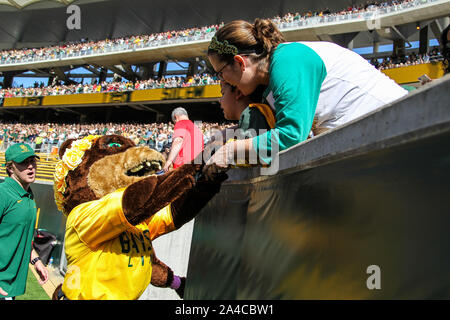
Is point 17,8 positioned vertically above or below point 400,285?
above

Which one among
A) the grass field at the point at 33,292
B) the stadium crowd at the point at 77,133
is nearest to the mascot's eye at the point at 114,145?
the grass field at the point at 33,292

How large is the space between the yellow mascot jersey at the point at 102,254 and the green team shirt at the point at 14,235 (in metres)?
1.12

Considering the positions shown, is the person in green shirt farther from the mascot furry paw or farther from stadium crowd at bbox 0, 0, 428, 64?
stadium crowd at bbox 0, 0, 428, 64

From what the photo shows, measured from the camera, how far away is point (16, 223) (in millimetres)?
2680

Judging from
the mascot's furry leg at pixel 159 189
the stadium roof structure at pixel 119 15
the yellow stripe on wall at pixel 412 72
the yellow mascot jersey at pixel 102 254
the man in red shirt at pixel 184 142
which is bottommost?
the yellow mascot jersey at pixel 102 254

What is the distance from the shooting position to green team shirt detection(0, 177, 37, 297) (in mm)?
2602

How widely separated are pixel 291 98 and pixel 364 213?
22.7 inches

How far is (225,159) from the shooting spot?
4.51 ft

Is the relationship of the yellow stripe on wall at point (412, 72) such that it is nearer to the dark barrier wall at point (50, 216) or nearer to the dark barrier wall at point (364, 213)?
the dark barrier wall at point (50, 216)

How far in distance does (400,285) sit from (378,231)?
0.10 meters

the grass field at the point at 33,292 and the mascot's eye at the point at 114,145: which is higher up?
the mascot's eye at the point at 114,145

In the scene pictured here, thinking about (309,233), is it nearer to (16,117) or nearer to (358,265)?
(358,265)

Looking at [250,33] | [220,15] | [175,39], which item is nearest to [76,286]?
[250,33]

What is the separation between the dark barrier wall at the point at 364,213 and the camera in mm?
583
